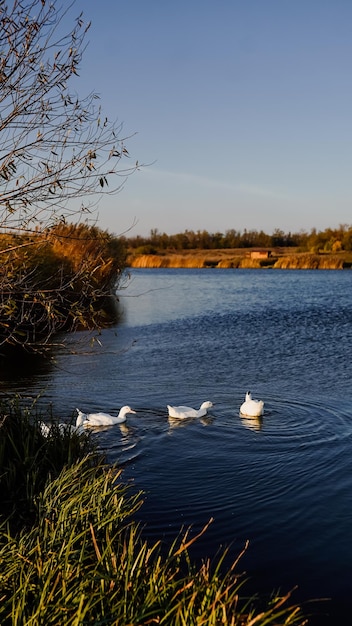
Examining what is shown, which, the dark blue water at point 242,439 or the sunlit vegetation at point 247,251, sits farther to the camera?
the sunlit vegetation at point 247,251

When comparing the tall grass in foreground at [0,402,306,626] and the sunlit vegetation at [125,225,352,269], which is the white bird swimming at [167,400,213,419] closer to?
the tall grass in foreground at [0,402,306,626]

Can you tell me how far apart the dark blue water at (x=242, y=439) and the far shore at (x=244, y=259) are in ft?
180

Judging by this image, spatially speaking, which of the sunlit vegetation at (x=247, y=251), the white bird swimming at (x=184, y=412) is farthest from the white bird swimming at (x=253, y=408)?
the sunlit vegetation at (x=247, y=251)

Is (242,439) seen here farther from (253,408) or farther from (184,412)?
(184,412)

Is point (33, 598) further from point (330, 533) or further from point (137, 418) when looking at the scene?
point (137, 418)

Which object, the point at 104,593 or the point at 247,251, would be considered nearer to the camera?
the point at 104,593

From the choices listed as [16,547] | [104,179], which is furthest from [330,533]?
[104,179]

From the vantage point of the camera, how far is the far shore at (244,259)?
76.1m

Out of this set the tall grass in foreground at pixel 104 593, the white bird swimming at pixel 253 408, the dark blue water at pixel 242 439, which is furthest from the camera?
the white bird swimming at pixel 253 408

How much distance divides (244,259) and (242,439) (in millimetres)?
76943

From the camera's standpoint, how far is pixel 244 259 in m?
85.8

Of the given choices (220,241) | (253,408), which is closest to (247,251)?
(220,241)

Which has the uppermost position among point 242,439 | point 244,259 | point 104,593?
point 244,259

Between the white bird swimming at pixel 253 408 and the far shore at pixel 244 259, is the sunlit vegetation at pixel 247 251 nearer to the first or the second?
the far shore at pixel 244 259
